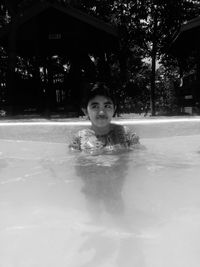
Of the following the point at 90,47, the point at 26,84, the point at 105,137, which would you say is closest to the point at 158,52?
the point at 90,47

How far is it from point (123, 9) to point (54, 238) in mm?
15530

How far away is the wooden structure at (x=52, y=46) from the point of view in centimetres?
1157

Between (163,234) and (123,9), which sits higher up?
(123,9)

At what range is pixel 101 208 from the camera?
229 cm

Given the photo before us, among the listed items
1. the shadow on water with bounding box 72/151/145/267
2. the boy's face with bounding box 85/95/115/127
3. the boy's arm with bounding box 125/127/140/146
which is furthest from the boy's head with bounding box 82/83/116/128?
the shadow on water with bounding box 72/151/145/267

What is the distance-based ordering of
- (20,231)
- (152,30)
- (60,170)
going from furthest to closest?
(152,30) < (60,170) < (20,231)

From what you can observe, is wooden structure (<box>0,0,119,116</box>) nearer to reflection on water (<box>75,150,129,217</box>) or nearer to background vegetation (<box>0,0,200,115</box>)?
background vegetation (<box>0,0,200,115</box>)

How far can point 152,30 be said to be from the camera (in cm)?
1588

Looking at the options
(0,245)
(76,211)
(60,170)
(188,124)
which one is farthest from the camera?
(188,124)

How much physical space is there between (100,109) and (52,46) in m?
10.6

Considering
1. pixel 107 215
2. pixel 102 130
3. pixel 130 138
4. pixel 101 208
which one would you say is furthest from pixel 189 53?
pixel 107 215

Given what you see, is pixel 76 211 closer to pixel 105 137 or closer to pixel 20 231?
pixel 20 231

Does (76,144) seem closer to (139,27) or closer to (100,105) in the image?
(100,105)

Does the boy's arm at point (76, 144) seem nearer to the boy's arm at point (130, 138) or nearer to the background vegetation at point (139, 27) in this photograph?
the boy's arm at point (130, 138)
